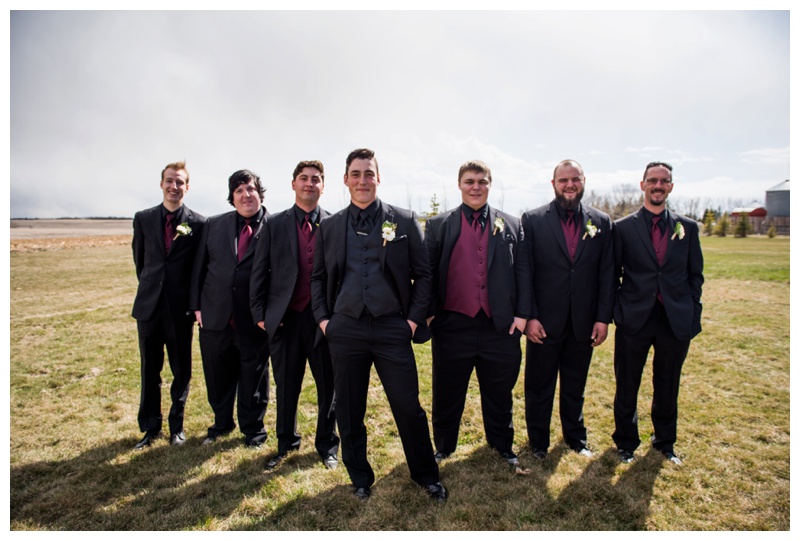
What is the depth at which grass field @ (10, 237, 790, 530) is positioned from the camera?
372 centimetres

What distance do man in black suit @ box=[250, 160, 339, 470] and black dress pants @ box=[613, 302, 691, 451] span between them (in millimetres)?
3053

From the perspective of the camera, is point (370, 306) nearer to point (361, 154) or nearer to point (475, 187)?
point (361, 154)

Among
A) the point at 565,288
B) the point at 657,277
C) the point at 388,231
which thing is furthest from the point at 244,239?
the point at 657,277

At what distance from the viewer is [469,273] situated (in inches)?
169

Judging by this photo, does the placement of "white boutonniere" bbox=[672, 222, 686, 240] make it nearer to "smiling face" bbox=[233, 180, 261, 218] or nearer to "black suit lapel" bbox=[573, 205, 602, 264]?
"black suit lapel" bbox=[573, 205, 602, 264]

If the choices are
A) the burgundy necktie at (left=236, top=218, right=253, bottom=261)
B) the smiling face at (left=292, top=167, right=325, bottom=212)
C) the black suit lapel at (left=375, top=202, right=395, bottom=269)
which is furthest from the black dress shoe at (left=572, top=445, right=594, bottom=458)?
the burgundy necktie at (left=236, top=218, right=253, bottom=261)

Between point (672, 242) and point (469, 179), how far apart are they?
7.12 ft

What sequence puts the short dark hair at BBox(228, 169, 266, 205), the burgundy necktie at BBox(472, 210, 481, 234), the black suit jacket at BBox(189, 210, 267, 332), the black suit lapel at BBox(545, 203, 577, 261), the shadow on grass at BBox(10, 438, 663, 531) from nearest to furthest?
the shadow on grass at BBox(10, 438, 663, 531), the burgundy necktie at BBox(472, 210, 481, 234), the black suit lapel at BBox(545, 203, 577, 261), the black suit jacket at BBox(189, 210, 267, 332), the short dark hair at BBox(228, 169, 266, 205)

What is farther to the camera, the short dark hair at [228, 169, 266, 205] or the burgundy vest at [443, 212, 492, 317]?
the short dark hair at [228, 169, 266, 205]

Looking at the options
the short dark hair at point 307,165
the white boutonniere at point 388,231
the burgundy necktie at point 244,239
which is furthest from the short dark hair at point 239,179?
the white boutonniere at point 388,231

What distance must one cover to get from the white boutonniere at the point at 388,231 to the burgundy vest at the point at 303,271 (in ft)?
3.20

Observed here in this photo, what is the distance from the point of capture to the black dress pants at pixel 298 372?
4.57 meters

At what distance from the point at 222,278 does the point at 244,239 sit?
0.48 meters

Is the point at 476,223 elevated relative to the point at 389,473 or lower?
elevated
